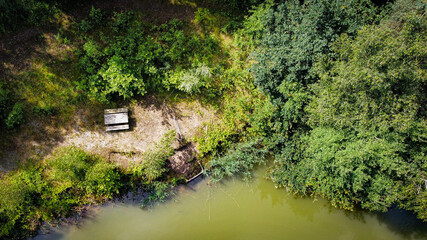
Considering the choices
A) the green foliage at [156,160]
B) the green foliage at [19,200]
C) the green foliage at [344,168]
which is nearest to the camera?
the green foliage at [344,168]

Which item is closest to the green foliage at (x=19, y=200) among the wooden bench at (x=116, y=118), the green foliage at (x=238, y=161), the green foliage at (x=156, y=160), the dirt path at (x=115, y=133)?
the dirt path at (x=115, y=133)

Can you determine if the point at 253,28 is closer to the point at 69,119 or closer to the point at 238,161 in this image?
the point at 238,161

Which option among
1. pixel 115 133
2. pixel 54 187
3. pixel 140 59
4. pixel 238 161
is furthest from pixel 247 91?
pixel 54 187

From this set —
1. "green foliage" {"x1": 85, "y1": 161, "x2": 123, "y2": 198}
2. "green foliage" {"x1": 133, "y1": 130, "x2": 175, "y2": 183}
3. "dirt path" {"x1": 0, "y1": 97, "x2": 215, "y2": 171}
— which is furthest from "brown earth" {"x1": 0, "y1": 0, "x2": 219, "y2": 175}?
"green foliage" {"x1": 85, "y1": 161, "x2": 123, "y2": 198}

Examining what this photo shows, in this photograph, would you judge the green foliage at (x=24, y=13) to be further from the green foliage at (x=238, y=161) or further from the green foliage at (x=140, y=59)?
the green foliage at (x=238, y=161)

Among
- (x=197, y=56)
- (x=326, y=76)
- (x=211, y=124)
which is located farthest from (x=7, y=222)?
(x=326, y=76)

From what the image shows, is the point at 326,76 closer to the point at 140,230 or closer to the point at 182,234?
the point at 182,234
